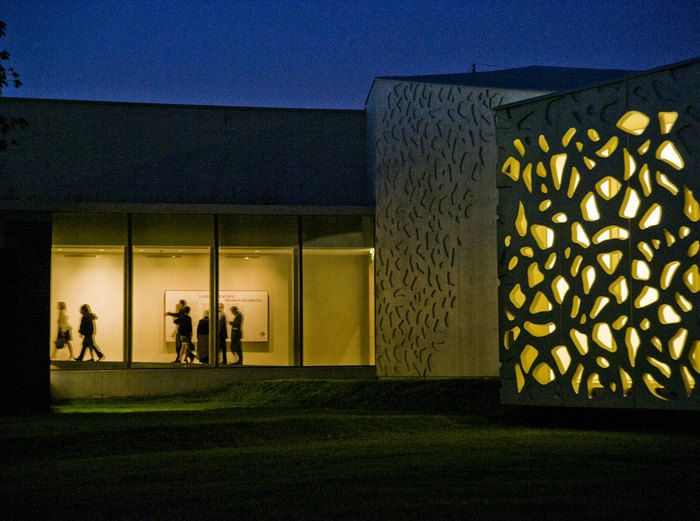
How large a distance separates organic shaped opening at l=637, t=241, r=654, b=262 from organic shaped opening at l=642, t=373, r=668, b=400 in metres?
1.41

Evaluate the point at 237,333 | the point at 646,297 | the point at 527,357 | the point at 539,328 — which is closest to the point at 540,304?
the point at 539,328

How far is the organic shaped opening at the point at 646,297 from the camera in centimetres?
1255

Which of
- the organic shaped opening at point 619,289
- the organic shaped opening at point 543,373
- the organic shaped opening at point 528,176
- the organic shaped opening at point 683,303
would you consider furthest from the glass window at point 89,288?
the organic shaped opening at point 683,303

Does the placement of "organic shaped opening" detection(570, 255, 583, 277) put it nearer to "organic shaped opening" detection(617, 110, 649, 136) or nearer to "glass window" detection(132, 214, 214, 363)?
"organic shaped opening" detection(617, 110, 649, 136)

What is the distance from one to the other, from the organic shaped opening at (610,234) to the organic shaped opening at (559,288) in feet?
2.37

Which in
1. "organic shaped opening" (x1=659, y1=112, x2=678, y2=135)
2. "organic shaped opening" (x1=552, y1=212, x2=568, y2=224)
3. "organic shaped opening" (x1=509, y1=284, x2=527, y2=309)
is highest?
"organic shaped opening" (x1=659, y1=112, x2=678, y2=135)

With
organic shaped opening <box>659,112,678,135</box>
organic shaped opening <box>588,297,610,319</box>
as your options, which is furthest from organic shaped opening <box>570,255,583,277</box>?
organic shaped opening <box>659,112,678,135</box>

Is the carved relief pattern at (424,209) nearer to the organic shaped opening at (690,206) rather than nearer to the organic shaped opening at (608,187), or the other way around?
the organic shaped opening at (608,187)

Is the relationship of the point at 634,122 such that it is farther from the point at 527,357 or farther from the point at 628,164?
the point at 527,357

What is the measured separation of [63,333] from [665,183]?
1487 centimetres

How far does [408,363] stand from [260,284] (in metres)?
3.99

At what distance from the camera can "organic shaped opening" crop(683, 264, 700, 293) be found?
12.1 meters

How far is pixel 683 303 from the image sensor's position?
40.1 ft

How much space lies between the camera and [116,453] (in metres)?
11.2
